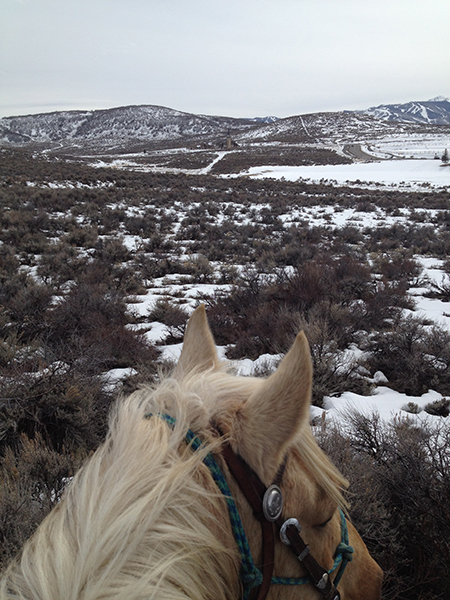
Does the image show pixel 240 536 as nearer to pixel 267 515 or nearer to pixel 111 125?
pixel 267 515

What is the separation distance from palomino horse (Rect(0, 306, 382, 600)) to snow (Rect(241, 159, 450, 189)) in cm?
2996

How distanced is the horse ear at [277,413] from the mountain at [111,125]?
108151 mm

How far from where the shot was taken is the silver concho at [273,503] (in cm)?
83

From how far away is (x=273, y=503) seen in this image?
2.77 ft

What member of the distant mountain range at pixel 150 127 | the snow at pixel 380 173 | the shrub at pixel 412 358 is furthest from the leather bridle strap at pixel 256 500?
the distant mountain range at pixel 150 127

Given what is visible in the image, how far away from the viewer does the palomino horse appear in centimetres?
65

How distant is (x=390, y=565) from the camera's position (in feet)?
6.25

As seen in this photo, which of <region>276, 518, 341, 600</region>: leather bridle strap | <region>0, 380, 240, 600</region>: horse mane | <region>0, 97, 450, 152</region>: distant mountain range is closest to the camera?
<region>0, 380, 240, 600</region>: horse mane

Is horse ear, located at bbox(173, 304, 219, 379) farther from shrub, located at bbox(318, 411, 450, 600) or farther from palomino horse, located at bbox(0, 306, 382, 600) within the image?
shrub, located at bbox(318, 411, 450, 600)

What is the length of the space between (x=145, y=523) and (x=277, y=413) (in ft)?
1.21

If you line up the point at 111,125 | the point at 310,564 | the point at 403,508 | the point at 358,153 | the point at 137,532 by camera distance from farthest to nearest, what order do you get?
1. the point at 111,125
2. the point at 358,153
3. the point at 403,508
4. the point at 310,564
5. the point at 137,532

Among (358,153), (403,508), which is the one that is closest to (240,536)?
(403,508)

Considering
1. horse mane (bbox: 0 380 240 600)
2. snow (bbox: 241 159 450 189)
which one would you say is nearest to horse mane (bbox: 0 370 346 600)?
horse mane (bbox: 0 380 240 600)

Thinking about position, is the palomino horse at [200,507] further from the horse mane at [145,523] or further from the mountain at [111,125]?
the mountain at [111,125]
